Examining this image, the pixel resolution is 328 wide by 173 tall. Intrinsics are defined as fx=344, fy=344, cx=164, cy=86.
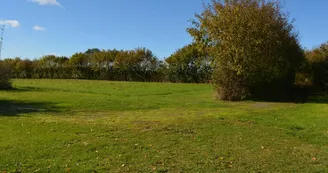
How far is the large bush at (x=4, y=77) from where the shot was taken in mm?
32594

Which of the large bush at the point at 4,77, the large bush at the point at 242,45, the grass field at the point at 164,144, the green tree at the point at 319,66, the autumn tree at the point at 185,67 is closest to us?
the grass field at the point at 164,144

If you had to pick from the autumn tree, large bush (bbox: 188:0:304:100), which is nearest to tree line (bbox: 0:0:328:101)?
large bush (bbox: 188:0:304:100)

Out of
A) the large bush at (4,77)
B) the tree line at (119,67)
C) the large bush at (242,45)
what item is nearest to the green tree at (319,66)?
the large bush at (242,45)

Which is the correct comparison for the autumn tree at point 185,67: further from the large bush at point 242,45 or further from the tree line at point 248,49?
the large bush at point 242,45

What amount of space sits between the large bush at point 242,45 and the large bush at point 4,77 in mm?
18655

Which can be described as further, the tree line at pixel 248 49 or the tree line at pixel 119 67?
the tree line at pixel 119 67

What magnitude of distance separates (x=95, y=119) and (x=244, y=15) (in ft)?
46.1

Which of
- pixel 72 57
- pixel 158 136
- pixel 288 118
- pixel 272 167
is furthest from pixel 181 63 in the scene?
pixel 272 167

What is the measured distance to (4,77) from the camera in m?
32.9

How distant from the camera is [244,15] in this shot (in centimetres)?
2386

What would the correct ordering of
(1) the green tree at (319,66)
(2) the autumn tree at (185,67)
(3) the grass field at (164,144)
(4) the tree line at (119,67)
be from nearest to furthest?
1. (3) the grass field at (164,144)
2. (1) the green tree at (319,66)
3. (2) the autumn tree at (185,67)
4. (4) the tree line at (119,67)

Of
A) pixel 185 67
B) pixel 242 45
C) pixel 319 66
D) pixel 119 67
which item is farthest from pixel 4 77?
pixel 319 66

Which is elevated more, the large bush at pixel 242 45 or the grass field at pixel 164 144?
the large bush at pixel 242 45

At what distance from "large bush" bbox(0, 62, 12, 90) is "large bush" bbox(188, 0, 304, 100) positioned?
1866 centimetres
